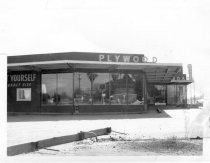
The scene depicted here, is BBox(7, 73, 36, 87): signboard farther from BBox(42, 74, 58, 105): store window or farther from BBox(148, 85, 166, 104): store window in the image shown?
BBox(148, 85, 166, 104): store window

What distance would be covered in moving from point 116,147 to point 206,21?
3713 millimetres

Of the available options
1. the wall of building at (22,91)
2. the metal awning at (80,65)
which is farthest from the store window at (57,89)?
the metal awning at (80,65)

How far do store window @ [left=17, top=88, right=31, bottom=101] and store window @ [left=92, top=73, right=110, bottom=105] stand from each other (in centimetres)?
447

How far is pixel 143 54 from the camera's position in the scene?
72.4 ft

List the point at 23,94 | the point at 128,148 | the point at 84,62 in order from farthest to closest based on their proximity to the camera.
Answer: the point at 23,94, the point at 84,62, the point at 128,148

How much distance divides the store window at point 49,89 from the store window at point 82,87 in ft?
4.58

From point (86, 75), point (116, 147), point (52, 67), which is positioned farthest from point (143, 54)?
point (116, 147)

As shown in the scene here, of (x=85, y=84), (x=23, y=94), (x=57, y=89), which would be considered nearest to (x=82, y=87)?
(x=85, y=84)

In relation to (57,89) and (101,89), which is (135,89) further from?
(57,89)

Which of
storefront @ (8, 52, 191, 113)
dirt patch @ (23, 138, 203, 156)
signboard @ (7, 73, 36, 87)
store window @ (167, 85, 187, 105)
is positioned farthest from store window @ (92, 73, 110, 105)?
store window @ (167, 85, 187, 105)

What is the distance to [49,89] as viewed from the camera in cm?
2250

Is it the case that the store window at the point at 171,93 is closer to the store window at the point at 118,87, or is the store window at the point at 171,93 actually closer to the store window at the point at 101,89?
the store window at the point at 118,87

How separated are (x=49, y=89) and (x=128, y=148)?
14.5 m
